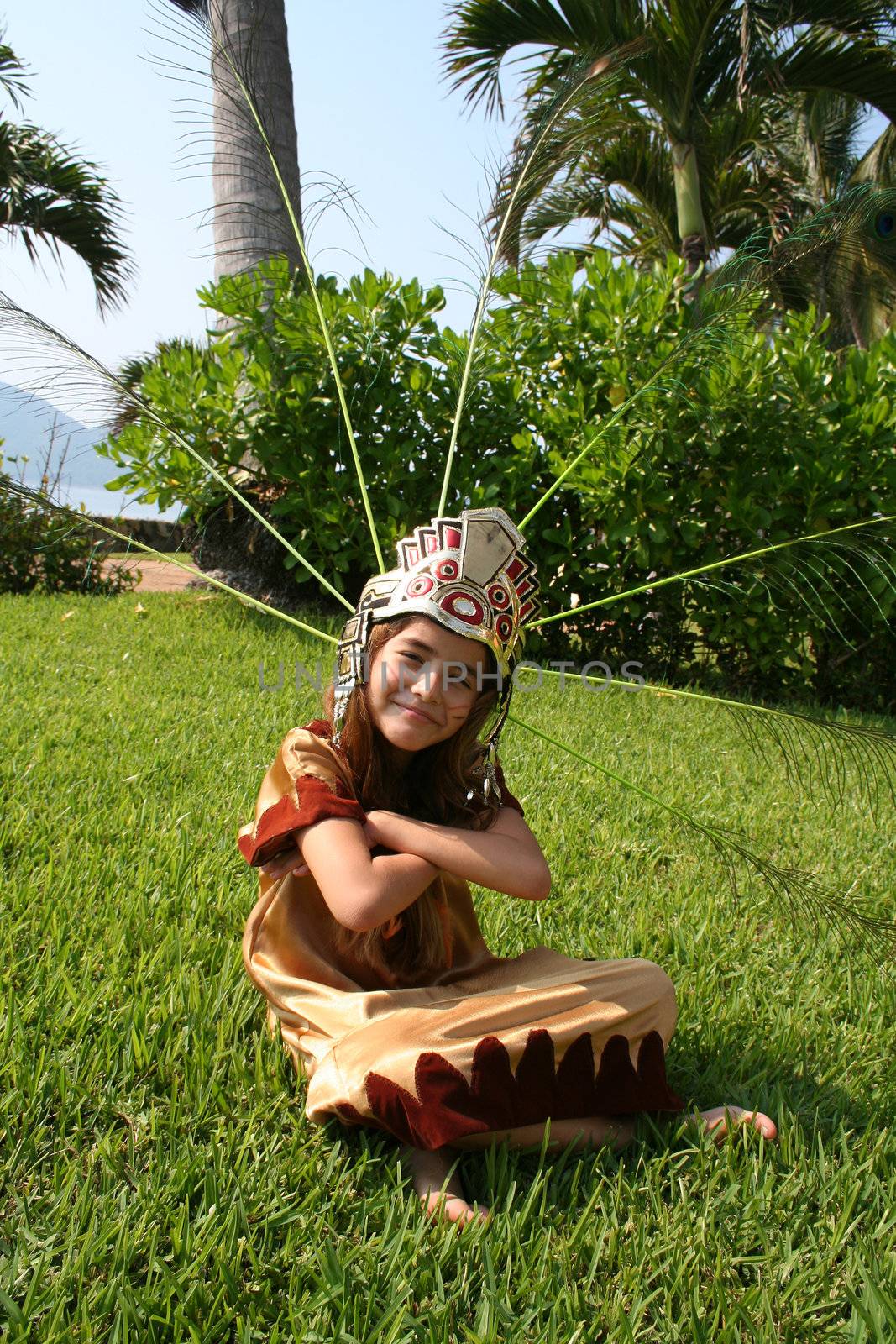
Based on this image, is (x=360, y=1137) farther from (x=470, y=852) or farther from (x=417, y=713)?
(x=417, y=713)

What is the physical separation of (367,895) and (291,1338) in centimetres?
66

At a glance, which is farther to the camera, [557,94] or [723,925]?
[723,925]

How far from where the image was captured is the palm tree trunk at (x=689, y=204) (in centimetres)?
938

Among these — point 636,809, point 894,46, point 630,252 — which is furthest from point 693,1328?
point 630,252

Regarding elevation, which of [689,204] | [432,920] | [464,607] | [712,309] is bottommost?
[432,920]

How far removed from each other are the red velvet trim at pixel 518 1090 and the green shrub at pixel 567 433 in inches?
147

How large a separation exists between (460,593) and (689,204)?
30.8 feet

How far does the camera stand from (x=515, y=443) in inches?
213

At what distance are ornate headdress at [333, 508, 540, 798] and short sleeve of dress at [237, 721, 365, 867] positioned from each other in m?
0.07

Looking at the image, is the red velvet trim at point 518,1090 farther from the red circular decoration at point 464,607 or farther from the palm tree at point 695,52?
the palm tree at point 695,52

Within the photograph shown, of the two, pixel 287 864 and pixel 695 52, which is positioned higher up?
pixel 695 52

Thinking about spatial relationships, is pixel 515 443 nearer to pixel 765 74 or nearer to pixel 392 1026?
pixel 392 1026

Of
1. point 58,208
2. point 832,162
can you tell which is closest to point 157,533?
point 58,208

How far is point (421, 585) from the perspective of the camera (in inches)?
76.0
